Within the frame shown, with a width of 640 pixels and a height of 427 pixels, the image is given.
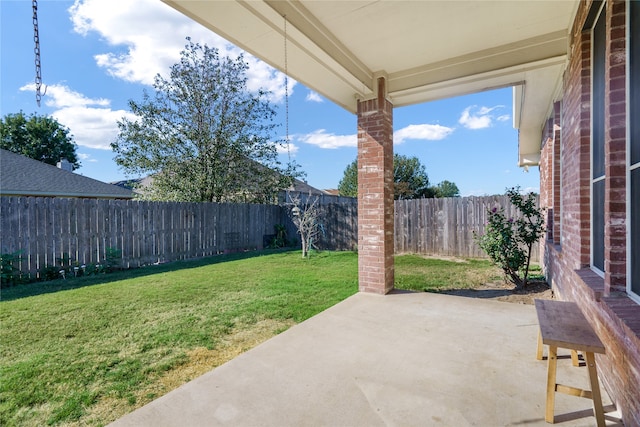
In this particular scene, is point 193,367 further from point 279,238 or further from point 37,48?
point 279,238

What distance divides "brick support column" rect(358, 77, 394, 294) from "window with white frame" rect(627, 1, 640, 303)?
260cm

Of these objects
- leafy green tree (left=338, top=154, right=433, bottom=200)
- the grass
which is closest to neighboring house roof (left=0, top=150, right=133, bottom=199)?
the grass

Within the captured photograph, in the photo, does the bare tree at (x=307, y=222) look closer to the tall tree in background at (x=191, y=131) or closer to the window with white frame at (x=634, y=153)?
the tall tree in background at (x=191, y=131)

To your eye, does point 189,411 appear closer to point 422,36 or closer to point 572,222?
point 572,222

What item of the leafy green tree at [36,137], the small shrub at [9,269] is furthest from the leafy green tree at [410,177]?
the small shrub at [9,269]

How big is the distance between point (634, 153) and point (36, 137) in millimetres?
32126

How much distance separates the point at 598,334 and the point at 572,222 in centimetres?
133

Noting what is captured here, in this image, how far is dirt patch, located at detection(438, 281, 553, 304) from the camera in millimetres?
4441

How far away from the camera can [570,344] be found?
168cm

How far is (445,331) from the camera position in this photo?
2.94m

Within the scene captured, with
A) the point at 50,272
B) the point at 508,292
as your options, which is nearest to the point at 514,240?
the point at 508,292

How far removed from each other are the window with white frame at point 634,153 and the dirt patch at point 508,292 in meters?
2.95

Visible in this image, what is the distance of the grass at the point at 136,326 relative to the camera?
6.89 feet

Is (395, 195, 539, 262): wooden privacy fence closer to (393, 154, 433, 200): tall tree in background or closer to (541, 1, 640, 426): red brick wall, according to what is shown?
(541, 1, 640, 426): red brick wall
